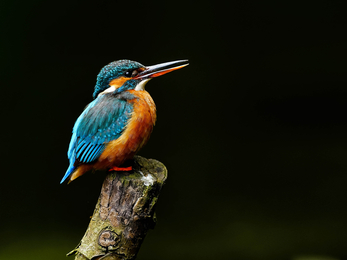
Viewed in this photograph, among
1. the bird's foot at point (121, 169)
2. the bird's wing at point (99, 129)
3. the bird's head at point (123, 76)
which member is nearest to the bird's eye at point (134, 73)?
the bird's head at point (123, 76)

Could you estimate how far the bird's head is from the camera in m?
1.61

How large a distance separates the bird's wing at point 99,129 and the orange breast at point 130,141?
2 cm

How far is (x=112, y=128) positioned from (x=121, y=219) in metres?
0.40

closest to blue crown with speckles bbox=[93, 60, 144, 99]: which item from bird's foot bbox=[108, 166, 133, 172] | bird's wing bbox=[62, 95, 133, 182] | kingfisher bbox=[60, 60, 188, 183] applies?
kingfisher bbox=[60, 60, 188, 183]

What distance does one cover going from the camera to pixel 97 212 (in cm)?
152

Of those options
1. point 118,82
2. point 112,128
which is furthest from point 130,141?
point 118,82

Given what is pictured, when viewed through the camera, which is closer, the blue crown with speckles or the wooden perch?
the wooden perch

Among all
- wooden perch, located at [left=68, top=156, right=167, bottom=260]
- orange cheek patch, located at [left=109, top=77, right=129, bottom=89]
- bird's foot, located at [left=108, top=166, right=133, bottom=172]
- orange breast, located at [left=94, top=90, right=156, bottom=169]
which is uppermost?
orange cheek patch, located at [left=109, top=77, right=129, bottom=89]

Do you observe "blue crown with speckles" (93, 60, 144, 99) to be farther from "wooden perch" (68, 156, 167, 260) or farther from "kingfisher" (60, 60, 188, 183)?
Result: "wooden perch" (68, 156, 167, 260)

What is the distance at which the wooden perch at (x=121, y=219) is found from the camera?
1.46 metres

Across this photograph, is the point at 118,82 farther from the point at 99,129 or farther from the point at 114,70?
the point at 99,129

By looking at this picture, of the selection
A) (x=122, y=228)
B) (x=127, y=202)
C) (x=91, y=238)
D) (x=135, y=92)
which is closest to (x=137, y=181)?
(x=127, y=202)

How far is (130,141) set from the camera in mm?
1555

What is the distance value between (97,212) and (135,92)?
57 cm
